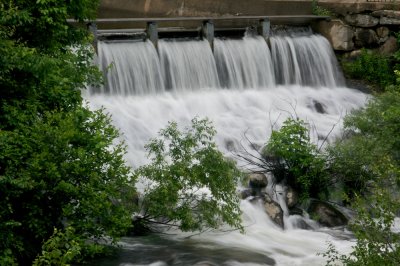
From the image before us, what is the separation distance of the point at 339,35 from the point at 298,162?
922cm

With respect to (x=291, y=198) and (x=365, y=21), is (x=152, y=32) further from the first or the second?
(x=365, y=21)

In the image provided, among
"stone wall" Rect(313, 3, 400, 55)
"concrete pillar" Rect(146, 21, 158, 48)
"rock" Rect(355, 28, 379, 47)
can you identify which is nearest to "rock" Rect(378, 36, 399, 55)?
"stone wall" Rect(313, 3, 400, 55)

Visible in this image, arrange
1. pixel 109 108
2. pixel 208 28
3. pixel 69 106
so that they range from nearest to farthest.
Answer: pixel 69 106
pixel 109 108
pixel 208 28

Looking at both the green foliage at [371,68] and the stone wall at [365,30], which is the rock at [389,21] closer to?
the stone wall at [365,30]

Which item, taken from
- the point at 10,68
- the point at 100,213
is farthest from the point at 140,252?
the point at 10,68

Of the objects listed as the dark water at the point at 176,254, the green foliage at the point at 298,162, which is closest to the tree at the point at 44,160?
the dark water at the point at 176,254

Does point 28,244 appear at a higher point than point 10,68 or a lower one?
lower

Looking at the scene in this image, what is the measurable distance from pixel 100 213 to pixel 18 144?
5.43ft

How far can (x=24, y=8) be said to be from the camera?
1369cm

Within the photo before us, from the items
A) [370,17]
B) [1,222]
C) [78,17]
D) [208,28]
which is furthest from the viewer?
[370,17]

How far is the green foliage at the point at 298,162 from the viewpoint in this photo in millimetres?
17484

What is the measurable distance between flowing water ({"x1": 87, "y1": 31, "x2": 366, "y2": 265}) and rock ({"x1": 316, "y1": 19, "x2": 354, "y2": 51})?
0.33 metres

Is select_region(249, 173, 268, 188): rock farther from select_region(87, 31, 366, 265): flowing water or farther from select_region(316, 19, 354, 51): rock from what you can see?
select_region(316, 19, 354, 51): rock

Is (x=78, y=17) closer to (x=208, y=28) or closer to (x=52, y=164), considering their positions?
(x=52, y=164)
